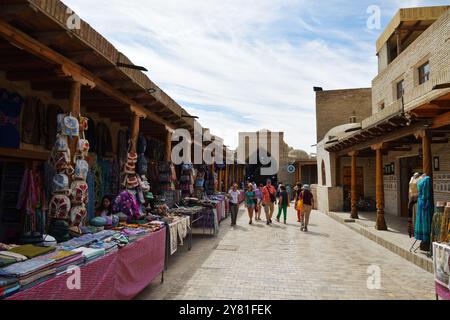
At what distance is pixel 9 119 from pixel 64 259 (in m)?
3.64

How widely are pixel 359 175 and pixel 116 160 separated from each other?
47.5 feet

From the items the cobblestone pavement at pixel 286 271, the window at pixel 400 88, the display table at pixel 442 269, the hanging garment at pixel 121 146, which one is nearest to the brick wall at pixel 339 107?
the window at pixel 400 88

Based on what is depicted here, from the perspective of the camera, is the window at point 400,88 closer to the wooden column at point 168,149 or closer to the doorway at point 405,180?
the doorway at point 405,180

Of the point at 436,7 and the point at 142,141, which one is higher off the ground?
the point at 436,7

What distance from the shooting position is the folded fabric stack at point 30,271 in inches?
98.0

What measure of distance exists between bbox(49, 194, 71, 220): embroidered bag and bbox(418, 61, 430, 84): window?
41.9 ft

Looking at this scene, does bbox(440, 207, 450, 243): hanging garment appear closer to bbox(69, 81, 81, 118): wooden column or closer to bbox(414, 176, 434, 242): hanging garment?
bbox(414, 176, 434, 242): hanging garment

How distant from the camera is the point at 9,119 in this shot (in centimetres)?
530

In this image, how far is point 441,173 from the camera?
10.1 meters

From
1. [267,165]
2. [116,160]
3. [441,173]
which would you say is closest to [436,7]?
[441,173]

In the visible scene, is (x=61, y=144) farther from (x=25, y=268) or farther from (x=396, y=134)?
(x=396, y=134)

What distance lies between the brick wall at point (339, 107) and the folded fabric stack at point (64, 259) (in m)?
24.4

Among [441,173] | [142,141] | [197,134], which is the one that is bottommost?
[441,173]

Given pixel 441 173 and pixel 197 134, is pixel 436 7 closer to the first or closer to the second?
pixel 441 173
